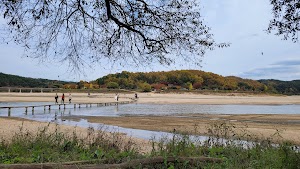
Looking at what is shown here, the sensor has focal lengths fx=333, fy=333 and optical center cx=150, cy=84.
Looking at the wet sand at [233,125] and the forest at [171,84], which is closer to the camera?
the wet sand at [233,125]

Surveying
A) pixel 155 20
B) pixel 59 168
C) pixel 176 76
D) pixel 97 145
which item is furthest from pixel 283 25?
pixel 176 76

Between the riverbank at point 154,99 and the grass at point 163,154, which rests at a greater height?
the grass at point 163,154

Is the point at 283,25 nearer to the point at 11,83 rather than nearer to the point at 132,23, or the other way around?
the point at 132,23

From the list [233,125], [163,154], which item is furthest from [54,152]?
[233,125]

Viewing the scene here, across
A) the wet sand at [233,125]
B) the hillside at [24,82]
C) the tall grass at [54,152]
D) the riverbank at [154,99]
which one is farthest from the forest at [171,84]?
the tall grass at [54,152]

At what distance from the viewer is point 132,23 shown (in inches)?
241

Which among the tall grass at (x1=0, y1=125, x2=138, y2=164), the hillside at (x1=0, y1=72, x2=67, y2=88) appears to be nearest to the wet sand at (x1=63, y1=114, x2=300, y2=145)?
the tall grass at (x1=0, y1=125, x2=138, y2=164)

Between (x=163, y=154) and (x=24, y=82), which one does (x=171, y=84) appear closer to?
(x=24, y=82)

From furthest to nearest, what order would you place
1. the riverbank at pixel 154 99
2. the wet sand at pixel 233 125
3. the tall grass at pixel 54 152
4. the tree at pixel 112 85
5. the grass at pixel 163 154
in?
the tree at pixel 112 85, the riverbank at pixel 154 99, the wet sand at pixel 233 125, the tall grass at pixel 54 152, the grass at pixel 163 154

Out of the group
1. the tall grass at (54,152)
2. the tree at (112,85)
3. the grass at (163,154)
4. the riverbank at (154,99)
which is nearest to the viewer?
the grass at (163,154)

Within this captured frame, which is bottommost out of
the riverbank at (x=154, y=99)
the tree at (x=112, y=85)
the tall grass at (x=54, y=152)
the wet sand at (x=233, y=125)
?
the wet sand at (x=233, y=125)

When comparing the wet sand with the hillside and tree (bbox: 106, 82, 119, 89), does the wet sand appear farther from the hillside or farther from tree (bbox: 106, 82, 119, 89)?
the hillside

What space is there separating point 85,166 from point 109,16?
276 centimetres

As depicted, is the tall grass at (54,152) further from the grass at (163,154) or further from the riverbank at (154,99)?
the riverbank at (154,99)
